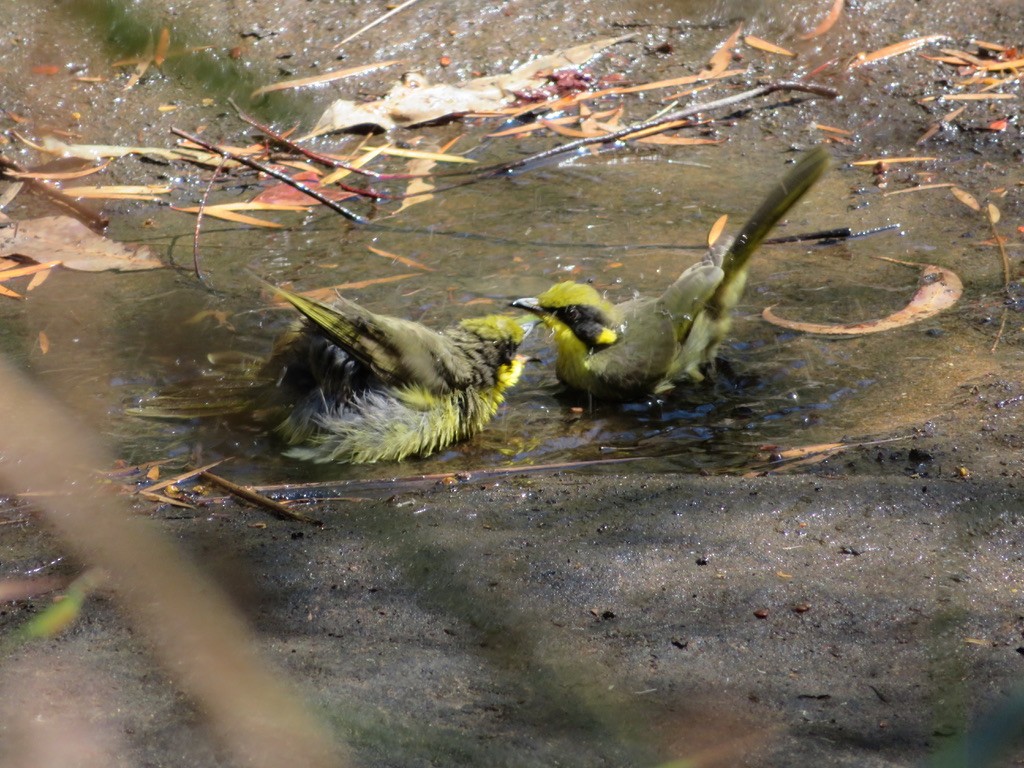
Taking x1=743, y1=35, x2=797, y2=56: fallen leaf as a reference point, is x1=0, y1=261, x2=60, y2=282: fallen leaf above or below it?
below

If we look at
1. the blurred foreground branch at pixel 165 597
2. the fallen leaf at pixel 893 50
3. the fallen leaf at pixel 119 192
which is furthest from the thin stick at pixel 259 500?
the fallen leaf at pixel 893 50

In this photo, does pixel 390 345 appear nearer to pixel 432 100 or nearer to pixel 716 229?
pixel 716 229

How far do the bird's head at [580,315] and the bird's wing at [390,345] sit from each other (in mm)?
573

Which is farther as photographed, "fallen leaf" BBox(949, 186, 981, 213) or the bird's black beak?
"fallen leaf" BBox(949, 186, 981, 213)

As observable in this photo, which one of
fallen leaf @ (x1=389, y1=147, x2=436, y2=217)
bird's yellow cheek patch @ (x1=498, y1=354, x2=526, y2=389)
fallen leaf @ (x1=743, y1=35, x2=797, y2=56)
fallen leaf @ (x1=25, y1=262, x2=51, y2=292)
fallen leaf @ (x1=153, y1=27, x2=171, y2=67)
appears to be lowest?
bird's yellow cheek patch @ (x1=498, y1=354, x2=526, y2=389)

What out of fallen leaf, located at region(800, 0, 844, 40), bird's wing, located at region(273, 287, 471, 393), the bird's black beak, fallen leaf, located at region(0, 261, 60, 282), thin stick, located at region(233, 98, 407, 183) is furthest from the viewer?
fallen leaf, located at region(800, 0, 844, 40)

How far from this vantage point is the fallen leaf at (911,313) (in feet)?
17.6

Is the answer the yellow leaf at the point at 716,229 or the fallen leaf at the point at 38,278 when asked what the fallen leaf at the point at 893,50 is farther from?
the fallen leaf at the point at 38,278

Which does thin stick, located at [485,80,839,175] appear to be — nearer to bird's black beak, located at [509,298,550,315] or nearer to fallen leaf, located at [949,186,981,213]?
fallen leaf, located at [949,186,981,213]

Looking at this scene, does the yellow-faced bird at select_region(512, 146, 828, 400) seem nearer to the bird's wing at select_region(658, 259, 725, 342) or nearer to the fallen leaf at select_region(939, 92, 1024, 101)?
the bird's wing at select_region(658, 259, 725, 342)

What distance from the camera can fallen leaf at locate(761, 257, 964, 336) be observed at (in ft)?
17.6

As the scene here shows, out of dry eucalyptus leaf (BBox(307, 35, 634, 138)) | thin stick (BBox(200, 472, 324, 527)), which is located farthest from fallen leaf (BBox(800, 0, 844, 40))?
thin stick (BBox(200, 472, 324, 527))

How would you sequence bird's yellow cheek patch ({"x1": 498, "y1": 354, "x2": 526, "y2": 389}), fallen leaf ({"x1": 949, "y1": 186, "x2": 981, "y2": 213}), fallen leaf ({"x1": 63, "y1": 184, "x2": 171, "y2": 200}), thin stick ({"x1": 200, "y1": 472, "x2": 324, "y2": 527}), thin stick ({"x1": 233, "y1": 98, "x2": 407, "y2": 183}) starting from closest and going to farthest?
thin stick ({"x1": 200, "y1": 472, "x2": 324, "y2": 527})
bird's yellow cheek patch ({"x1": 498, "y1": 354, "x2": 526, "y2": 389})
fallen leaf ({"x1": 949, "y1": 186, "x2": 981, "y2": 213})
thin stick ({"x1": 233, "y1": 98, "x2": 407, "y2": 183})
fallen leaf ({"x1": 63, "y1": 184, "x2": 171, "y2": 200})

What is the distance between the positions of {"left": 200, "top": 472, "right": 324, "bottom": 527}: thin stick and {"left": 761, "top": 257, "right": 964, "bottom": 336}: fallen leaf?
279 centimetres
